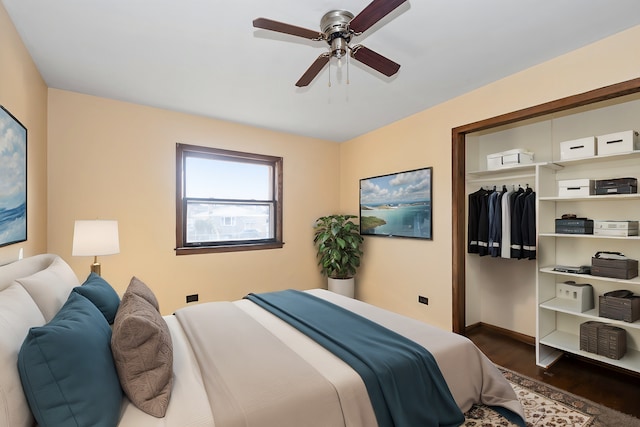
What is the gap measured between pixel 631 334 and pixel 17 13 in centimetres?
520

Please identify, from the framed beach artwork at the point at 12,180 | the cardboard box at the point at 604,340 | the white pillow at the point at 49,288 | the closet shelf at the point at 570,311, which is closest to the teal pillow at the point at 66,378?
the white pillow at the point at 49,288

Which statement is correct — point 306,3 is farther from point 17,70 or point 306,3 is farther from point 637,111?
point 637,111

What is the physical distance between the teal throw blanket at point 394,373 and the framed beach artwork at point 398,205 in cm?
200

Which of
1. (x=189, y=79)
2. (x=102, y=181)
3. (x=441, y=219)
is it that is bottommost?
(x=441, y=219)

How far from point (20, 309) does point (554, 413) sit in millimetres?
3009

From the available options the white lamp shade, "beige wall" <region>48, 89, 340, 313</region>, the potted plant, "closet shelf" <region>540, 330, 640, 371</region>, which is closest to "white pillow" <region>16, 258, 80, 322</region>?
the white lamp shade

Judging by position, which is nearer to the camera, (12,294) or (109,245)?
(12,294)

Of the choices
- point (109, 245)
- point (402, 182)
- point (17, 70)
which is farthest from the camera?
point (402, 182)

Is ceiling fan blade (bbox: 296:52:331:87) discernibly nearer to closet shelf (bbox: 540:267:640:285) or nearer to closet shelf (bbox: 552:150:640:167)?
closet shelf (bbox: 552:150:640:167)

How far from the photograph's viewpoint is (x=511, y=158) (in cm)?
310

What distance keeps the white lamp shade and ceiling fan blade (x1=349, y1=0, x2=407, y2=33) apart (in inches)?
99.0

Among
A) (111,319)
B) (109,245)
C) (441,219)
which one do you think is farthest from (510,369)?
(109,245)

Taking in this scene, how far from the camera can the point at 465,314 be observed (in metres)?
3.46

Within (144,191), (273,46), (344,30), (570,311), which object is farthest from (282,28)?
(570,311)
